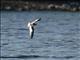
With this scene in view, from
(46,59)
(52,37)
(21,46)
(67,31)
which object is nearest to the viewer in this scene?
(46,59)

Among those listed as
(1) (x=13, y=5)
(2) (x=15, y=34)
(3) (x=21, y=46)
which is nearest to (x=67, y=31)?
(2) (x=15, y=34)

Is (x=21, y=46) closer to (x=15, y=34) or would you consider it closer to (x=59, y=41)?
(x=59, y=41)

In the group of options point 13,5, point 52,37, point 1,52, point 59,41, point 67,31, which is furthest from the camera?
point 13,5

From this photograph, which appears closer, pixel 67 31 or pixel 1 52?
pixel 1 52

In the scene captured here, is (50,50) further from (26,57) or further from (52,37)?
(52,37)

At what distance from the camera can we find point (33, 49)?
1320 inches

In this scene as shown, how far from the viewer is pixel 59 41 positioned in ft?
124

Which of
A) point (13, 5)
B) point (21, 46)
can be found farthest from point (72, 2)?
point (21, 46)

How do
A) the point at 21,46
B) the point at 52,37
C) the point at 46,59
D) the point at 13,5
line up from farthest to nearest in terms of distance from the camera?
the point at 13,5 → the point at 52,37 → the point at 21,46 → the point at 46,59

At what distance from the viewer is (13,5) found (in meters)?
94.2

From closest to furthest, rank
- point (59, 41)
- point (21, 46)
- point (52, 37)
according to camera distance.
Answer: point (21, 46) < point (59, 41) < point (52, 37)

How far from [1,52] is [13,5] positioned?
205 ft

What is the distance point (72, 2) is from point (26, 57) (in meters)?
70.3

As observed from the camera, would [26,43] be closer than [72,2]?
Yes
